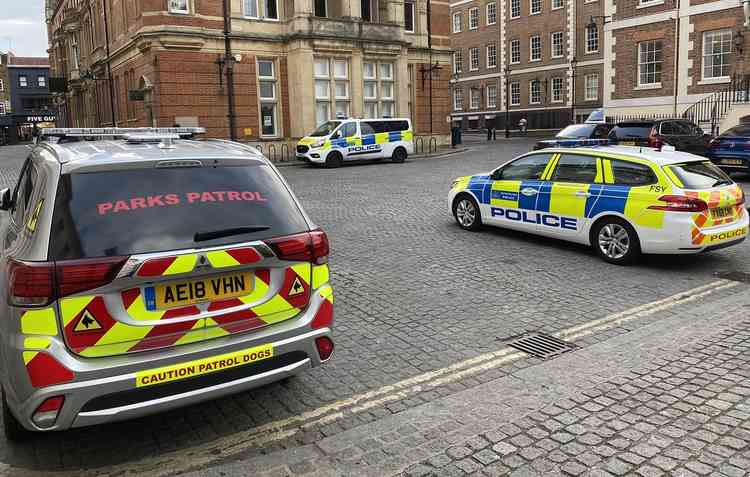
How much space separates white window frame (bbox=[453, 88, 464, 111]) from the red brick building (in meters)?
22.4

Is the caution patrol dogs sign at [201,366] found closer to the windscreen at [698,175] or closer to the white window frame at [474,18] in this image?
the windscreen at [698,175]

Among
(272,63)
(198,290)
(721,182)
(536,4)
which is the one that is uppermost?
(536,4)

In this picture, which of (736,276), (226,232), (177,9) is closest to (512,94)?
(177,9)

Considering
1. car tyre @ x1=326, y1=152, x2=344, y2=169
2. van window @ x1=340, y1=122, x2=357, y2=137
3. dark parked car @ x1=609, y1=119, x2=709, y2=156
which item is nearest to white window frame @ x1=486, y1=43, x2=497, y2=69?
van window @ x1=340, y1=122, x2=357, y2=137

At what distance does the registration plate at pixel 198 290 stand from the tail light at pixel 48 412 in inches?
24.8

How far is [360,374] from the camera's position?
4934 millimetres

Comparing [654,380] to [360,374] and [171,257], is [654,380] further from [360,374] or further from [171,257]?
[171,257]

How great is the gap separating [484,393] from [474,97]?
55.6 metres

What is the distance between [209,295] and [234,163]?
0.87 m

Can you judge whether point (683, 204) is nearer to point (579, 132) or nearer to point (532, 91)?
point (579, 132)

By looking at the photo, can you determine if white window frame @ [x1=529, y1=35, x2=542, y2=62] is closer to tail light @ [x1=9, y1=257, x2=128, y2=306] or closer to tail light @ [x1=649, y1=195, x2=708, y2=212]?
tail light @ [x1=649, y1=195, x2=708, y2=212]

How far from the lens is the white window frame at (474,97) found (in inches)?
2246

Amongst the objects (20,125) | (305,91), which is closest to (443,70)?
(305,91)

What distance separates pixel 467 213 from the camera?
10.9m
